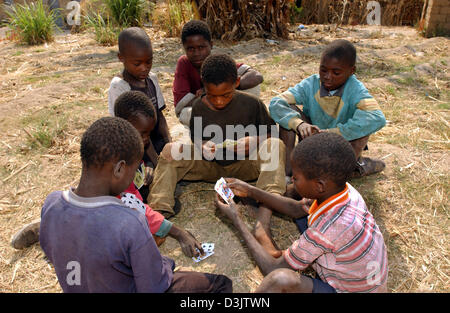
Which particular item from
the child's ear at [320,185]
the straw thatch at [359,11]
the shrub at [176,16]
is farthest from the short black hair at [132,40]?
the straw thatch at [359,11]

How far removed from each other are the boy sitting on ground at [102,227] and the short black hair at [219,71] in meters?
1.33

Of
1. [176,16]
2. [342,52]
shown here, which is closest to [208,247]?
[342,52]

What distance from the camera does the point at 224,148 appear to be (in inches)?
118

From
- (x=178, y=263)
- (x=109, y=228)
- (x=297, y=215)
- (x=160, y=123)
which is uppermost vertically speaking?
(x=109, y=228)

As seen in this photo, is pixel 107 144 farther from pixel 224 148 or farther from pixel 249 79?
pixel 249 79

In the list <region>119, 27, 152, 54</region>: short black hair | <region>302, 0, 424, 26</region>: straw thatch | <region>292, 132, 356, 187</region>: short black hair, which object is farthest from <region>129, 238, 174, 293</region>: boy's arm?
<region>302, 0, 424, 26</region>: straw thatch

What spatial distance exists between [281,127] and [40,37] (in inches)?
339

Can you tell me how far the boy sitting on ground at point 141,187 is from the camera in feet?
7.64

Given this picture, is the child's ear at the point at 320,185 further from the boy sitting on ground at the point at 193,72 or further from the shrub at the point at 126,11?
the shrub at the point at 126,11

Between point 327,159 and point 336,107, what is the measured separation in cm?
162

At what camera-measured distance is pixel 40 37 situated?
29.6ft

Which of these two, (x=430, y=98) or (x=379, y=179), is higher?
(x=430, y=98)

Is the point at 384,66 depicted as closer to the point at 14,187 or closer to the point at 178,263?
the point at 178,263

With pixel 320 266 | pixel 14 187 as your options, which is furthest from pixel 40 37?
pixel 320 266
